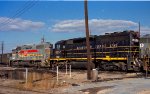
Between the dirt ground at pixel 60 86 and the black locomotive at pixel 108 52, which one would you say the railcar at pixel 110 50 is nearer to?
the black locomotive at pixel 108 52

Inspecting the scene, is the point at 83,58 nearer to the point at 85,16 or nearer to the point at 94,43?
the point at 94,43

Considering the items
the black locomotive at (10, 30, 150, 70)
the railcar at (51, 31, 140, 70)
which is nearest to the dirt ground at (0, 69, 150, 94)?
the black locomotive at (10, 30, 150, 70)

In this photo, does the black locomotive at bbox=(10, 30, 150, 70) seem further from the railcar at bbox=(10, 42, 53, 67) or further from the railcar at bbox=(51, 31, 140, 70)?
the railcar at bbox=(10, 42, 53, 67)

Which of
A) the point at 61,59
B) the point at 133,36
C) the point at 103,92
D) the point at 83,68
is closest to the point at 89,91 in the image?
the point at 103,92

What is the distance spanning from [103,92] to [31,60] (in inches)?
1575

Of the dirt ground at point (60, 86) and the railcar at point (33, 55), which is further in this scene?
the railcar at point (33, 55)

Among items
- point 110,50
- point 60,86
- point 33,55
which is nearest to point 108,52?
point 110,50

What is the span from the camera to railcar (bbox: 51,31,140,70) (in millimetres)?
31047

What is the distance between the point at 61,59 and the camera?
142 feet

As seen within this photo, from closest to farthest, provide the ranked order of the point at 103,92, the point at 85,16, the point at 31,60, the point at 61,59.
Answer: the point at 103,92, the point at 85,16, the point at 61,59, the point at 31,60

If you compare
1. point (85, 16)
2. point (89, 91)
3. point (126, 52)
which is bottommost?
point (89, 91)

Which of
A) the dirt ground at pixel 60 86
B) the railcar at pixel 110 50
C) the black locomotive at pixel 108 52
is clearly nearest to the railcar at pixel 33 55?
the black locomotive at pixel 108 52

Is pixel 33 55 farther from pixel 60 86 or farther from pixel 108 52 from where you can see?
pixel 60 86

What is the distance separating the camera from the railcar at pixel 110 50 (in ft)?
102
